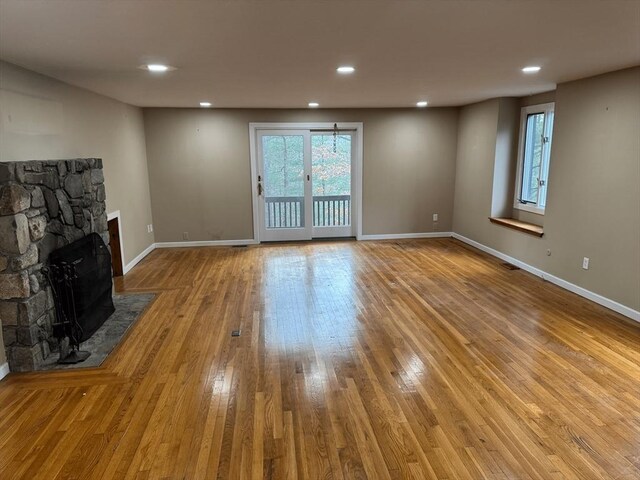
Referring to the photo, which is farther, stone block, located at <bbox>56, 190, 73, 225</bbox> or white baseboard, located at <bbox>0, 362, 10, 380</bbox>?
stone block, located at <bbox>56, 190, 73, 225</bbox>

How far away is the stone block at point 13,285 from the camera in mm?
2836

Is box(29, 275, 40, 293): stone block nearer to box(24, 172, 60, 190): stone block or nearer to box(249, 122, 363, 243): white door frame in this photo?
box(24, 172, 60, 190): stone block

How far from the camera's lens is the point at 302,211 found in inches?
286

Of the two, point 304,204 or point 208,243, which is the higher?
point 304,204

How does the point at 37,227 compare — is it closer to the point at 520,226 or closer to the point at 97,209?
the point at 97,209

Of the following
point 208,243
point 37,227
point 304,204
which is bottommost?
point 208,243

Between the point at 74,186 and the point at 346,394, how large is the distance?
2.93 meters

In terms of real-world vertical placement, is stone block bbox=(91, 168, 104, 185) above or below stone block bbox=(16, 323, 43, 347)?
above

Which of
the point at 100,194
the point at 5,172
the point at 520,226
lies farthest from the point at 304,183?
the point at 5,172

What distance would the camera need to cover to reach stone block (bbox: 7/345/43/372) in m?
2.97

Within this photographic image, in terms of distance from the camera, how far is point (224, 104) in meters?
5.96

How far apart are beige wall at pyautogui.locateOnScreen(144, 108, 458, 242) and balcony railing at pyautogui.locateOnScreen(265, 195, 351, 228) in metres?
0.38

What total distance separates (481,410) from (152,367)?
2.31 m

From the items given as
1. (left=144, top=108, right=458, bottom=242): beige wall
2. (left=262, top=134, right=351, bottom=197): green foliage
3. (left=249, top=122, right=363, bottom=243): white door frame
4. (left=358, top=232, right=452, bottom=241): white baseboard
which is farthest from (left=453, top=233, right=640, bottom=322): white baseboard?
(left=262, top=134, right=351, bottom=197): green foliage
